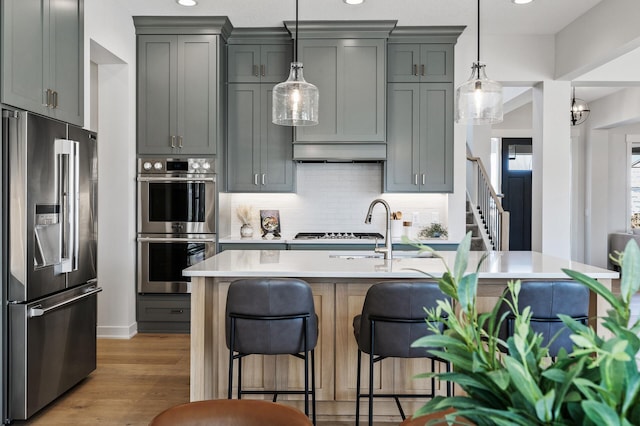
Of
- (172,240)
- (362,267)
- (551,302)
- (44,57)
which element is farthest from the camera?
(172,240)

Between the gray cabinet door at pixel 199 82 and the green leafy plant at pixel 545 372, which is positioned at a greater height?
the gray cabinet door at pixel 199 82

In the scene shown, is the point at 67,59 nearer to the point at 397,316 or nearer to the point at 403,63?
the point at 397,316

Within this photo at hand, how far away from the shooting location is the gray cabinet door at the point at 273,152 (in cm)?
526

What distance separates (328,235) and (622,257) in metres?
4.74

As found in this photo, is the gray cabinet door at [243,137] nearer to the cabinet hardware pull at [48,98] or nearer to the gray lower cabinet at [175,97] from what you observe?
the gray lower cabinet at [175,97]

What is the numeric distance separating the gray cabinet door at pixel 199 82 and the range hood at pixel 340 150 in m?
0.89

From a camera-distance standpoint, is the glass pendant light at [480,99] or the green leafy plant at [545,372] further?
the glass pendant light at [480,99]

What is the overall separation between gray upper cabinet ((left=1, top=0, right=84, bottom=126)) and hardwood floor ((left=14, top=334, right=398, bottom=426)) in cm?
183

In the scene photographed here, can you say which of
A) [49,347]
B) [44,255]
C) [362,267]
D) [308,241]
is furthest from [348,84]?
[49,347]

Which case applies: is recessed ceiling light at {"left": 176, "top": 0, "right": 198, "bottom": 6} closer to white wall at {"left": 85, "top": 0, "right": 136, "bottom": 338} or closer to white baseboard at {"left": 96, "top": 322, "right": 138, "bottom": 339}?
white wall at {"left": 85, "top": 0, "right": 136, "bottom": 338}

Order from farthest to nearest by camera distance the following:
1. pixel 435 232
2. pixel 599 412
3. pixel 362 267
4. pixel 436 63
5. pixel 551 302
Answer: pixel 435 232
pixel 436 63
pixel 362 267
pixel 551 302
pixel 599 412

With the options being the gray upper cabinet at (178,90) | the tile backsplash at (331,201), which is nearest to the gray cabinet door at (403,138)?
the tile backsplash at (331,201)

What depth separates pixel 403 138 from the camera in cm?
523

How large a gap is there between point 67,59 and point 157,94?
64.8 inches
